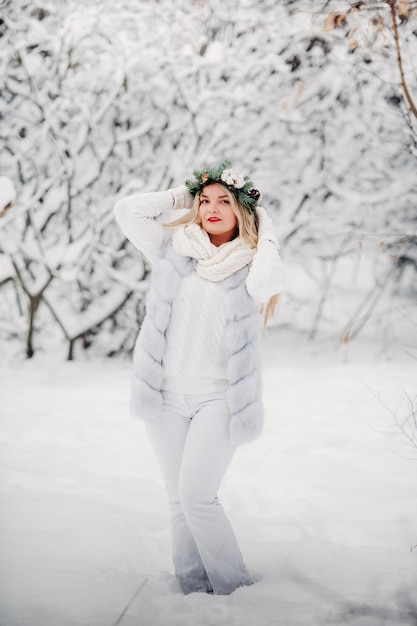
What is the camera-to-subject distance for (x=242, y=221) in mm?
2135

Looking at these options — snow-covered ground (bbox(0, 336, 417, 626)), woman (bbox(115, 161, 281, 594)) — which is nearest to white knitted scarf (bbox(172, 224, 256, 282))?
woman (bbox(115, 161, 281, 594))

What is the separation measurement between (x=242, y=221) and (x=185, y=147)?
14.7 ft

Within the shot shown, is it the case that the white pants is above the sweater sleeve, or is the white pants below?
below

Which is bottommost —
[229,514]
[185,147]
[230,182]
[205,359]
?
[229,514]

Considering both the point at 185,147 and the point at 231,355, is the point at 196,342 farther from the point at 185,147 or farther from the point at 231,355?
the point at 185,147

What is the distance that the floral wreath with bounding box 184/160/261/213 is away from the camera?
6.90 ft

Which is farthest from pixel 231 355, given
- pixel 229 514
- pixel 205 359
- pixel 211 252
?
pixel 229 514

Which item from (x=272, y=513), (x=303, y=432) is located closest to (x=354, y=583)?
(x=272, y=513)

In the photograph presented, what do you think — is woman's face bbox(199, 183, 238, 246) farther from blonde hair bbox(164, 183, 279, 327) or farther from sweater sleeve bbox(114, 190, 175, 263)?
sweater sleeve bbox(114, 190, 175, 263)

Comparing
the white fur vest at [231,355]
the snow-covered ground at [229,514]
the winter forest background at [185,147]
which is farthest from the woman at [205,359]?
the winter forest background at [185,147]

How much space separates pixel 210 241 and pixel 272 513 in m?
1.56

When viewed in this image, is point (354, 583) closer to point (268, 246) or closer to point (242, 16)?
point (268, 246)

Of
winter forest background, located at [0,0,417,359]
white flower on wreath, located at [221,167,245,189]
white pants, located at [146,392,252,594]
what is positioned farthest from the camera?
winter forest background, located at [0,0,417,359]

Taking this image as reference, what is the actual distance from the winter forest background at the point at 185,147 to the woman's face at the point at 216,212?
378 cm
